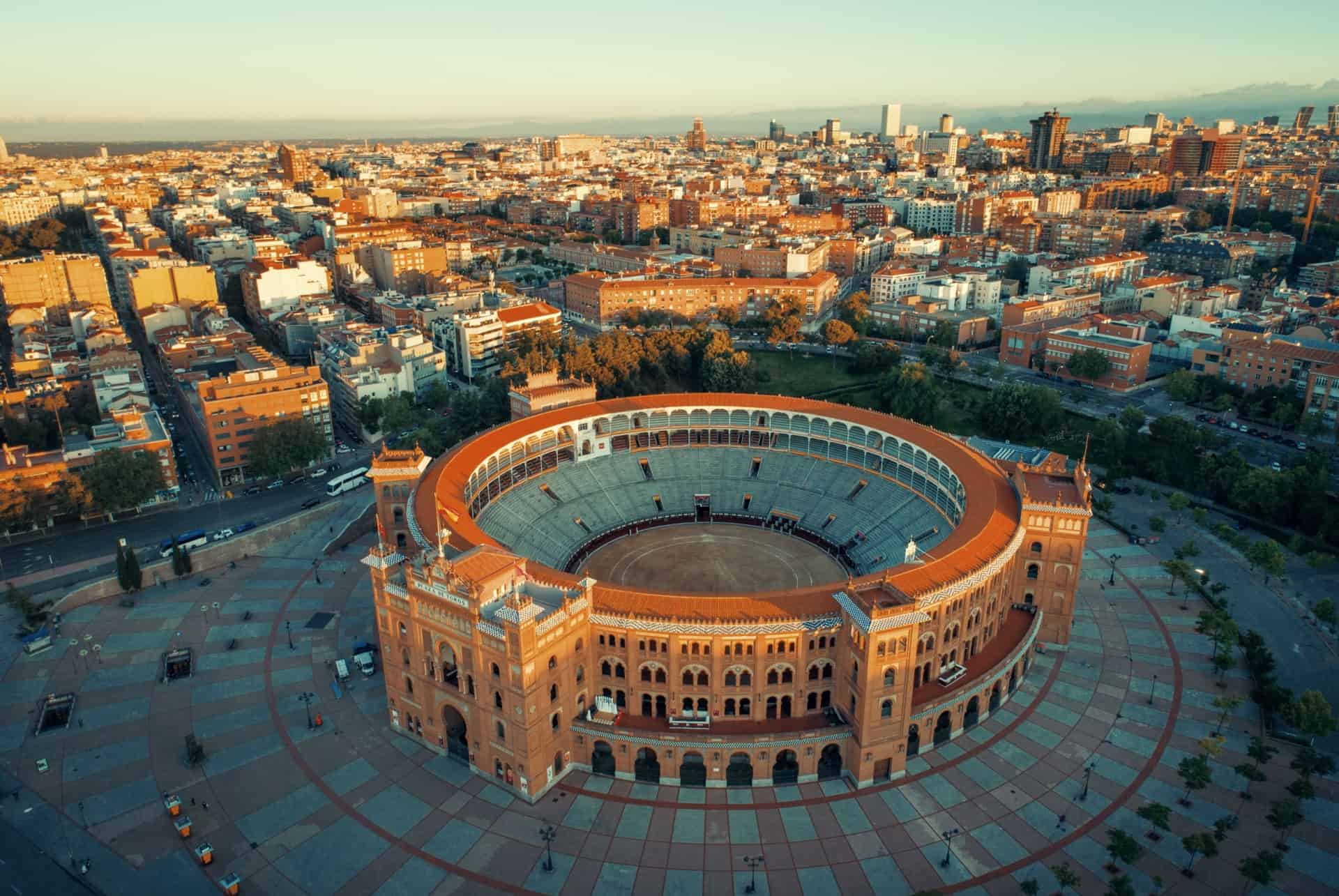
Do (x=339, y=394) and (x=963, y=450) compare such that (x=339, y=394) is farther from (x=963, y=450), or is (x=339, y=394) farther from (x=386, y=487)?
(x=963, y=450)

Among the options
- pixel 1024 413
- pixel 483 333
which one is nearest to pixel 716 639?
pixel 1024 413

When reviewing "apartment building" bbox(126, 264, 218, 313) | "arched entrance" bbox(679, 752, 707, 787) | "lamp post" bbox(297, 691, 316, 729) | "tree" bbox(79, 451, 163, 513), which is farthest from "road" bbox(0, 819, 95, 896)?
"apartment building" bbox(126, 264, 218, 313)

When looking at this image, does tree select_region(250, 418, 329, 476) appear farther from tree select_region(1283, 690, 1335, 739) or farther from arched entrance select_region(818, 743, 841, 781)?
tree select_region(1283, 690, 1335, 739)

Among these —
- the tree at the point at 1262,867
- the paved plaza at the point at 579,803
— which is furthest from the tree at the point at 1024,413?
the tree at the point at 1262,867

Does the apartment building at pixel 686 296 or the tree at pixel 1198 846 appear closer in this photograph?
the tree at pixel 1198 846

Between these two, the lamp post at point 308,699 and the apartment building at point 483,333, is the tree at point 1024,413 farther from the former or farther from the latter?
the lamp post at point 308,699

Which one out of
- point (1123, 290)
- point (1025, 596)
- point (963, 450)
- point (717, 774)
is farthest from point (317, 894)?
point (1123, 290)
